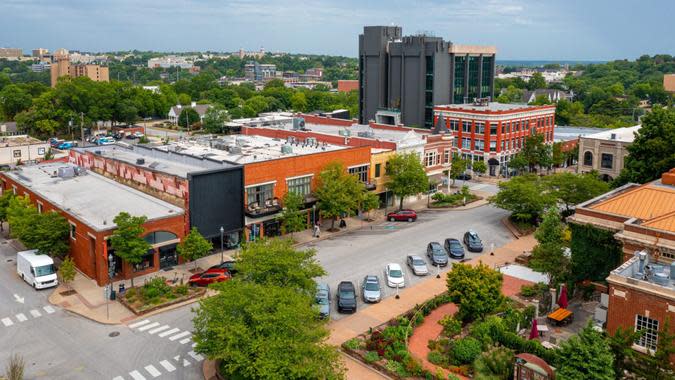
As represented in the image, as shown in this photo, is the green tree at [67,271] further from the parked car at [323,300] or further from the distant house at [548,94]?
the distant house at [548,94]

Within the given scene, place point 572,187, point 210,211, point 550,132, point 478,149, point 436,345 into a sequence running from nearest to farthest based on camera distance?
point 436,345, point 210,211, point 572,187, point 478,149, point 550,132

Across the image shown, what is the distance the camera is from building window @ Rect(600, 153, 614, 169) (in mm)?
66750

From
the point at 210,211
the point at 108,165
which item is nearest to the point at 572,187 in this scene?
the point at 210,211

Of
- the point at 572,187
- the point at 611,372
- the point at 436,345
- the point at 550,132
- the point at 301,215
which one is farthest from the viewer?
the point at 550,132

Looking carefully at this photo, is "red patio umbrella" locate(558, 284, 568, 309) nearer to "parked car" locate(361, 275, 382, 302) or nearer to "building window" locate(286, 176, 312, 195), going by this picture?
"parked car" locate(361, 275, 382, 302)

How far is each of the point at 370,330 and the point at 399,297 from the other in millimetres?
6207

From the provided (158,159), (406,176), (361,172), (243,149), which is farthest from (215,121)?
(406,176)

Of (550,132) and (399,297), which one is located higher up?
(550,132)

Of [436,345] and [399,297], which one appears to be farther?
[399,297]

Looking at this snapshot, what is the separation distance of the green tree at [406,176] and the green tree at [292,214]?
12.1 m

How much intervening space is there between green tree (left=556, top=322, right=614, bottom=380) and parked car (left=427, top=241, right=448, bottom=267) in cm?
1990

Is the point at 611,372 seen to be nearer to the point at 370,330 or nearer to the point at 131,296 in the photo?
the point at 370,330

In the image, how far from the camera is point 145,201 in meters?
45.6

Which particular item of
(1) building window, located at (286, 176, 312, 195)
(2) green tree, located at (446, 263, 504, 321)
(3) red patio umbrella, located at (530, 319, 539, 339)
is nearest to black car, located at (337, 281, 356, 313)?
(2) green tree, located at (446, 263, 504, 321)
